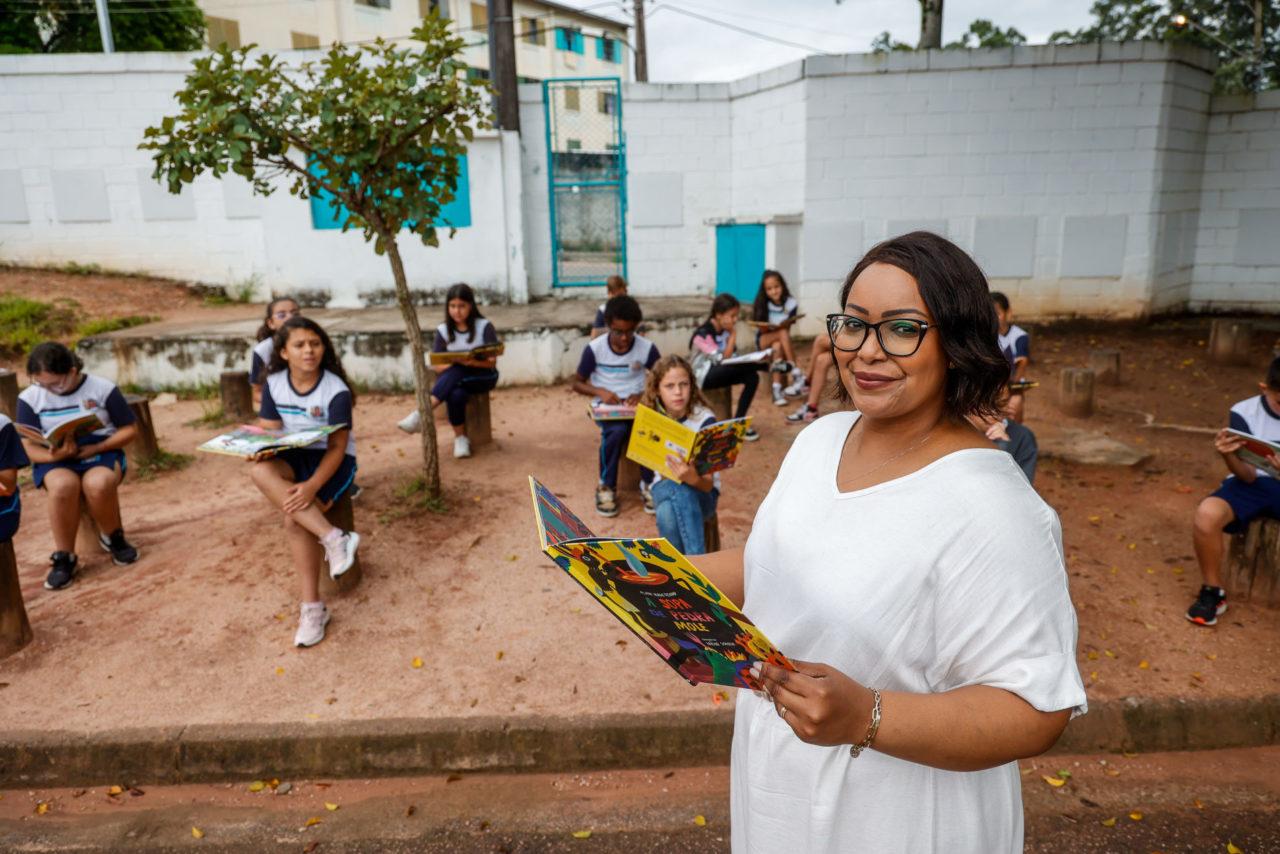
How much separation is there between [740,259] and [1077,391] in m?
4.89

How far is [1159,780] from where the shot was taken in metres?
3.32

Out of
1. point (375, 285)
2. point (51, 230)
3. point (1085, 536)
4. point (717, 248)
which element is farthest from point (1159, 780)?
point (51, 230)

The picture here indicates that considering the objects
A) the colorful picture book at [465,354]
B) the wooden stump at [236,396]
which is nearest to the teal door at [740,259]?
the colorful picture book at [465,354]

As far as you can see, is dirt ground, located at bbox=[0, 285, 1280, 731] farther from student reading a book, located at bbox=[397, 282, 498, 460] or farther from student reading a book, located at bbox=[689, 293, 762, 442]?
student reading a book, located at bbox=[689, 293, 762, 442]

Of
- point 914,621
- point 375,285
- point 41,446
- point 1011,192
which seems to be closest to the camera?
point 914,621

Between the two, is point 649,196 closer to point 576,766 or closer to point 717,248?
point 717,248

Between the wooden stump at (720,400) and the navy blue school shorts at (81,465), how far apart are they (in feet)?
14.4

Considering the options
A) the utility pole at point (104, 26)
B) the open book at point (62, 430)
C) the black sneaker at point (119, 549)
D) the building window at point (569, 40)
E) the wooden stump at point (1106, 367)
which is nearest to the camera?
the open book at point (62, 430)

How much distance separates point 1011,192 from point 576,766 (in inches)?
378

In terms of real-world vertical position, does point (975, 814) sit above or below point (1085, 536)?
above

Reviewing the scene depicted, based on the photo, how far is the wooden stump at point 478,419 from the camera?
7168 mm

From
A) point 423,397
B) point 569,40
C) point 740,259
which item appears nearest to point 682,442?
point 423,397

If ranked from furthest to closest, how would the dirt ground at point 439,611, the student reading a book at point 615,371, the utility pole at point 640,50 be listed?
the utility pole at point 640,50 → the student reading a book at point 615,371 → the dirt ground at point 439,611

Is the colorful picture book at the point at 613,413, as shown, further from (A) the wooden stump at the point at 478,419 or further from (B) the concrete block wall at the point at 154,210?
(B) the concrete block wall at the point at 154,210
